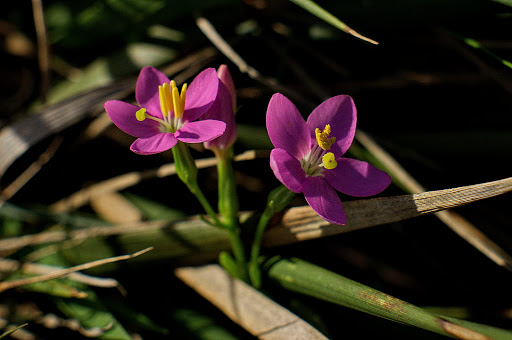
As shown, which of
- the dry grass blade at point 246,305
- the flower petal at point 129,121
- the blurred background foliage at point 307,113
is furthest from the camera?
the blurred background foliage at point 307,113

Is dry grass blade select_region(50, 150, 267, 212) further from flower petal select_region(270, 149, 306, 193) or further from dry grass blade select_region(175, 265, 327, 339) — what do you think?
flower petal select_region(270, 149, 306, 193)

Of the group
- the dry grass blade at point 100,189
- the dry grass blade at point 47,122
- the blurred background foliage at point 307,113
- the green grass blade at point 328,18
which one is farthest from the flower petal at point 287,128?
the dry grass blade at point 47,122

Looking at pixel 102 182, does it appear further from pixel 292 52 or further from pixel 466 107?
pixel 466 107

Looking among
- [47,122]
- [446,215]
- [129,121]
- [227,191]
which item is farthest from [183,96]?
[446,215]

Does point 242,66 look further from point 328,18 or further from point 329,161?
point 329,161

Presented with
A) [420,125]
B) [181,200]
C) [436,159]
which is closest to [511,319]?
[436,159]

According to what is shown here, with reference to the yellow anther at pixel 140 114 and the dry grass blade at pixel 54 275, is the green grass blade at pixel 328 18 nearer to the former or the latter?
the yellow anther at pixel 140 114
